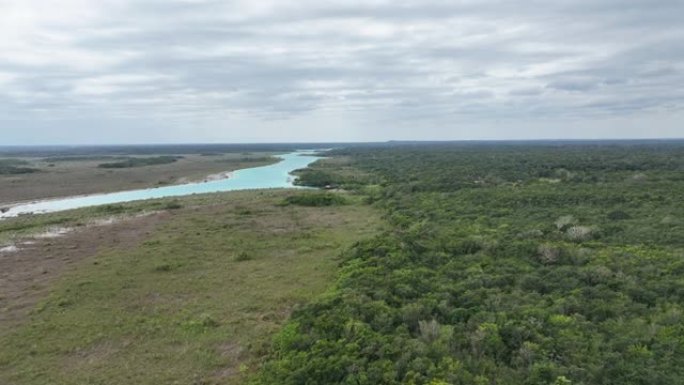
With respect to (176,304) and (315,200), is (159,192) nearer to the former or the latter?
(315,200)

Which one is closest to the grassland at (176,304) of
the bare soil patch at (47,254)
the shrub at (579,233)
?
the bare soil patch at (47,254)

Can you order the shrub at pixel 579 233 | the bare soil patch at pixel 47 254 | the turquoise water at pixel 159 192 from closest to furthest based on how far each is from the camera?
the bare soil patch at pixel 47 254, the shrub at pixel 579 233, the turquoise water at pixel 159 192

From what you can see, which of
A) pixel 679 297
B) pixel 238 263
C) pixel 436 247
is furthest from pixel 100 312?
pixel 679 297

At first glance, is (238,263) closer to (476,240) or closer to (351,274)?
(351,274)

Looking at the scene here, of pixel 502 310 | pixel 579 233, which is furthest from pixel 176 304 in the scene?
pixel 579 233

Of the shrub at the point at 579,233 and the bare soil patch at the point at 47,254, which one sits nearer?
the bare soil patch at the point at 47,254

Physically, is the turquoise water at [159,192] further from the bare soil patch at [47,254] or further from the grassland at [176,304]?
the bare soil patch at [47,254]

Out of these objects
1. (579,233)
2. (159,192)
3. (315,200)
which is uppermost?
(579,233)

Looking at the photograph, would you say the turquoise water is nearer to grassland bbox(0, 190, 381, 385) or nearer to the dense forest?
grassland bbox(0, 190, 381, 385)
